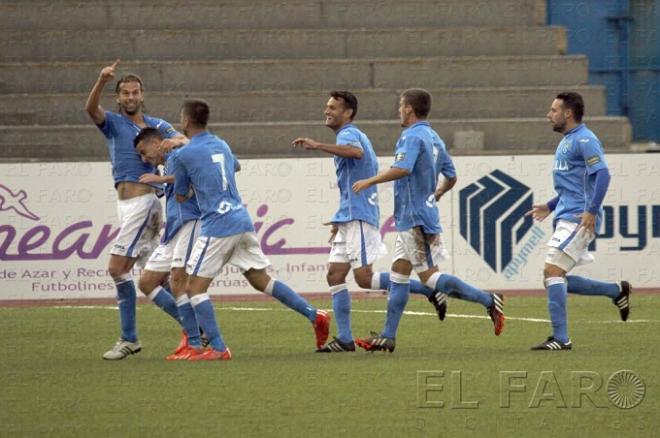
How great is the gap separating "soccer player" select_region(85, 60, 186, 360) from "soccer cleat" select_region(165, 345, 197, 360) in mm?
A: 469

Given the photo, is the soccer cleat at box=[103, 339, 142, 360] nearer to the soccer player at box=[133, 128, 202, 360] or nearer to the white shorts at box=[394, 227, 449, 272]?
the soccer player at box=[133, 128, 202, 360]

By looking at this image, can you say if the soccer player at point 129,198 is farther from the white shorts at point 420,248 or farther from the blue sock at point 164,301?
the white shorts at point 420,248

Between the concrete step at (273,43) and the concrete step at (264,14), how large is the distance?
42 cm

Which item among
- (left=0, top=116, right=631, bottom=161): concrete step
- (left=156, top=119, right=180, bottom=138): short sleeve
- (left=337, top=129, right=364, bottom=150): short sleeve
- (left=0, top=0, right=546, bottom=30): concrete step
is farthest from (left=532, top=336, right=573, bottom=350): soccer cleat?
(left=0, top=0, right=546, bottom=30): concrete step

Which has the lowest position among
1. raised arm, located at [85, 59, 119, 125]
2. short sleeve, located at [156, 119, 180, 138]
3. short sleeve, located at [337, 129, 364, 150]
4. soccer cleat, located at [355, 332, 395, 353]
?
soccer cleat, located at [355, 332, 395, 353]

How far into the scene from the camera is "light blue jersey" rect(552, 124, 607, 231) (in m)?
10.4

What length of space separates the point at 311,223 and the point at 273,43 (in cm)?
630

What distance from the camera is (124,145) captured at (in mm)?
10703

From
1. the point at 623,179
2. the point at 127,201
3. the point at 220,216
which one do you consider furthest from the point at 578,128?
the point at 623,179

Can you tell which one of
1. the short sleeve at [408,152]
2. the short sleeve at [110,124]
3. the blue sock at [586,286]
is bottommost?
the blue sock at [586,286]

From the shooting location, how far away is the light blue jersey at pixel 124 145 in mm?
10703

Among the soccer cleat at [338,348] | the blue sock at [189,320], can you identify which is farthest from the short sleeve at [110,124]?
the soccer cleat at [338,348]

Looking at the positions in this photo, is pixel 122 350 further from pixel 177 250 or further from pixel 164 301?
pixel 177 250

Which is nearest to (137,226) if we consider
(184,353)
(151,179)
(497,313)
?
(151,179)
